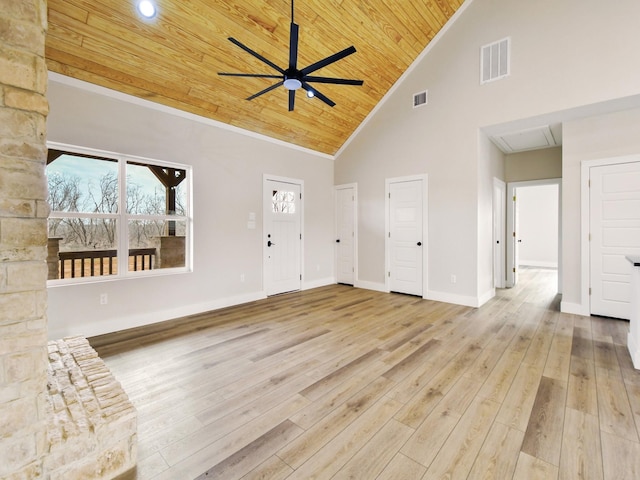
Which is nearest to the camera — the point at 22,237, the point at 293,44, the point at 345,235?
the point at 22,237

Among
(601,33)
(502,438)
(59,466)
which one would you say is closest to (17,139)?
(59,466)

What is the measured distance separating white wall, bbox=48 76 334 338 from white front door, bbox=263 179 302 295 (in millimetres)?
178

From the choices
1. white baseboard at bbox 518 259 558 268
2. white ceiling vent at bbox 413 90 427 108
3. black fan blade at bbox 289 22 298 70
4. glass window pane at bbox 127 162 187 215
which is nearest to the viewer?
black fan blade at bbox 289 22 298 70

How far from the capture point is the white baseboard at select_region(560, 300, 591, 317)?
4.07 m

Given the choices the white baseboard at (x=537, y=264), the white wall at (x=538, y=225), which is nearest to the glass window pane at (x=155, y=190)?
the white wall at (x=538, y=225)

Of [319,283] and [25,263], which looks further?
[319,283]

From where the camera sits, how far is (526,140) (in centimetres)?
511

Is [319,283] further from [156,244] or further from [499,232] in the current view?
[499,232]

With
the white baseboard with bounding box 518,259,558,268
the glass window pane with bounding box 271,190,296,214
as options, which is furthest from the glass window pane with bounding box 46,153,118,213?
the white baseboard with bounding box 518,259,558,268

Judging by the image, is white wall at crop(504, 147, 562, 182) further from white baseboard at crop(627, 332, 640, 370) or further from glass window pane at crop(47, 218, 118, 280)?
glass window pane at crop(47, 218, 118, 280)

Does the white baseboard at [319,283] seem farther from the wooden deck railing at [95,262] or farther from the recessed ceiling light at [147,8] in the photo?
the recessed ceiling light at [147,8]

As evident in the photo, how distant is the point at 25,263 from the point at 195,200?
3120 mm

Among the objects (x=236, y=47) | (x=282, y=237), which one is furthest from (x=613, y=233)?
(x=236, y=47)

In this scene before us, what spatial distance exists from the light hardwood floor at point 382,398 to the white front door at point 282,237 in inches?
61.8
